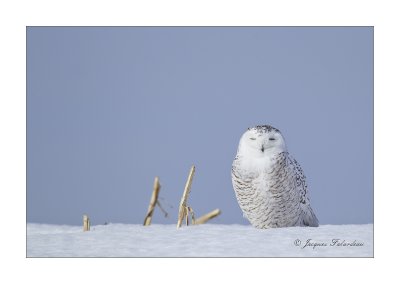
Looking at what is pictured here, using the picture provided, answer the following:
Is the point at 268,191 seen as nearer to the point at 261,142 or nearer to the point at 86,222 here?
the point at 261,142

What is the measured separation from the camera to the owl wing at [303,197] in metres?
3.54

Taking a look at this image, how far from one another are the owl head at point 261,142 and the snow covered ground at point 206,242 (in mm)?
458

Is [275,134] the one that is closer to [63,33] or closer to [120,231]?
[120,231]

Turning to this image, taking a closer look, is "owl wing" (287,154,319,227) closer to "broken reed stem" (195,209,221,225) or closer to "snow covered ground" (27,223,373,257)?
"snow covered ground" (27,223,373,257)

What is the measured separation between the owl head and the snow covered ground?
0.46 metres

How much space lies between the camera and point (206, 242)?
3387mm

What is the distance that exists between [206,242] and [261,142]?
0.63m

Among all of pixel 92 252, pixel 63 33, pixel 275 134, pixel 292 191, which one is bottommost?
pixel 92 252

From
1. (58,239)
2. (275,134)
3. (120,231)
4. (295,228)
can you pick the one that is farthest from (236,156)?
(58,239)

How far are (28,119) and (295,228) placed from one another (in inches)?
66.9

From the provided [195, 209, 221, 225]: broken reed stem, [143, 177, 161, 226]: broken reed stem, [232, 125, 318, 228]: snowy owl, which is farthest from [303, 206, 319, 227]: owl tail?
[143, 177, 161, 226]: broken reed stem

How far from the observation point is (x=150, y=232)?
138 inches

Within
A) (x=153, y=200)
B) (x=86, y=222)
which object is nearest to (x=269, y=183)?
(x=153, y=200)

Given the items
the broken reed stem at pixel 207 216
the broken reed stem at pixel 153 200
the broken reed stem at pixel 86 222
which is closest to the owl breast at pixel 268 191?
the broken reed stem at pixel 207 216
